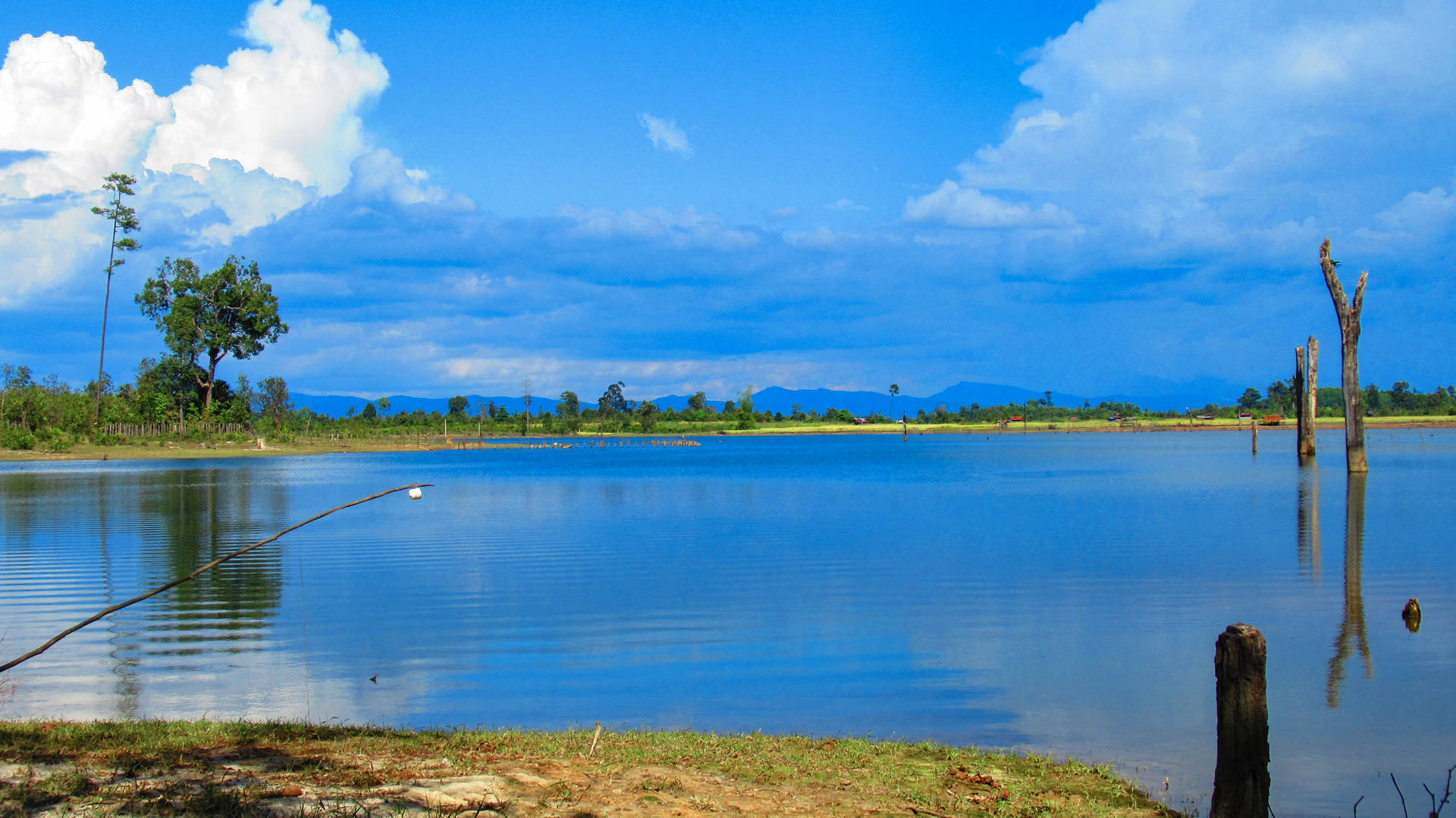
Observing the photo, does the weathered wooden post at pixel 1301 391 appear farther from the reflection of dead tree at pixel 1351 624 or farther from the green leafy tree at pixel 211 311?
the green leafy tree at pixel 211 311

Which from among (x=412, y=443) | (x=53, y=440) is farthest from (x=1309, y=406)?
(x=412, y=443)

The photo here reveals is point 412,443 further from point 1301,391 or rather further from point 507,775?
point 507,775

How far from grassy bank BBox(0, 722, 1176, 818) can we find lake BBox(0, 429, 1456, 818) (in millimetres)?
1440

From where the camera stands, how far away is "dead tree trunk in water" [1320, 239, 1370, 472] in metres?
43.9

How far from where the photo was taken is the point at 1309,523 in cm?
2823

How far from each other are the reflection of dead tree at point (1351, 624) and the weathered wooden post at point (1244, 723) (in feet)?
17.5

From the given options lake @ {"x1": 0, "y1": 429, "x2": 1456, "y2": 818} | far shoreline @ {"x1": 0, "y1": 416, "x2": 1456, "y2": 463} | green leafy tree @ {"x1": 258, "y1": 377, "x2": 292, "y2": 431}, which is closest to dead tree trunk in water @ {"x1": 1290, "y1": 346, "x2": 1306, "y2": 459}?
lake @ {"x1": 0, "y1": 429, "x2": 1456, "y2": 818}

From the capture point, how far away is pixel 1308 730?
966cm

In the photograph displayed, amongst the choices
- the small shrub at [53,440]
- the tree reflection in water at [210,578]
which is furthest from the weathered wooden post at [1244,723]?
the small shrub at [53,440]

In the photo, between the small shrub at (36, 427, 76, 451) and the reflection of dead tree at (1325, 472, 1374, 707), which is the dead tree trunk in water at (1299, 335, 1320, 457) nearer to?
the reflection of dead tree at (1325, 472, 1374, 707)

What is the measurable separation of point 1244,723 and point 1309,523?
25845 millimetres

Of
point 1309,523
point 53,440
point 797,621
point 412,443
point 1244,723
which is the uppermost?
point 53,440

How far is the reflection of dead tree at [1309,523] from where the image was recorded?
2114 centimetres

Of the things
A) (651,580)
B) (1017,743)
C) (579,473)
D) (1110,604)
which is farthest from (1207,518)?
(579,473)
